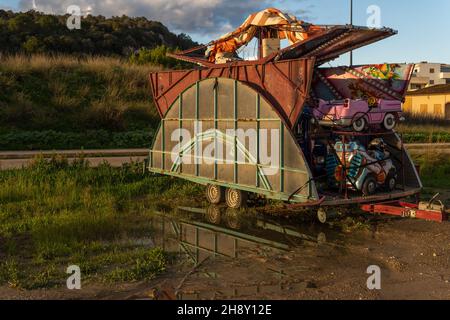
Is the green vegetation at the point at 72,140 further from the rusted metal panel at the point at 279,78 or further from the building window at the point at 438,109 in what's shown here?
the building window at the point at 438,109

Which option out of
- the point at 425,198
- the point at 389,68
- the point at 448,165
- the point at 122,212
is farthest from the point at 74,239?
the point at 448,165

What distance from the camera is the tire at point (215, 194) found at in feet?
38.7

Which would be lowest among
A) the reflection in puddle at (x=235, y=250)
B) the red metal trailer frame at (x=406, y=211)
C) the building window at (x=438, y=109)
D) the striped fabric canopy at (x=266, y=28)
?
the reflection in puddle at (x=235, y=250)

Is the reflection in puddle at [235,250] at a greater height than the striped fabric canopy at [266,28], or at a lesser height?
lesser

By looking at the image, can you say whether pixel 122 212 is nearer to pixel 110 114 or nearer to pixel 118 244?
pixel 118 244

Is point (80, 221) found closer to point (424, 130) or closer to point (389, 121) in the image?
point (389, 121)

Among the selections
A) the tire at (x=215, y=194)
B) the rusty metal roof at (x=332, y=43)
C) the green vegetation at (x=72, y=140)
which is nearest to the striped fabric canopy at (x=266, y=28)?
the rusty metal roof at (x=332, y=43)

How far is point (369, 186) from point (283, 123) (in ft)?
6.97

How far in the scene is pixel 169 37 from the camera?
64.1 m

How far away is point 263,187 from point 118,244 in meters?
3.12

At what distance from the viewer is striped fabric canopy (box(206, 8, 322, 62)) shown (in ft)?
36.8

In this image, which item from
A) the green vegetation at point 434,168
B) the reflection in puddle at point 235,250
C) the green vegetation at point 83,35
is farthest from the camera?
the green vegetation at point 83,35

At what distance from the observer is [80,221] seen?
32.7ft

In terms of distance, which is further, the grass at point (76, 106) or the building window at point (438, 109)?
the building window at point (438, 109)
